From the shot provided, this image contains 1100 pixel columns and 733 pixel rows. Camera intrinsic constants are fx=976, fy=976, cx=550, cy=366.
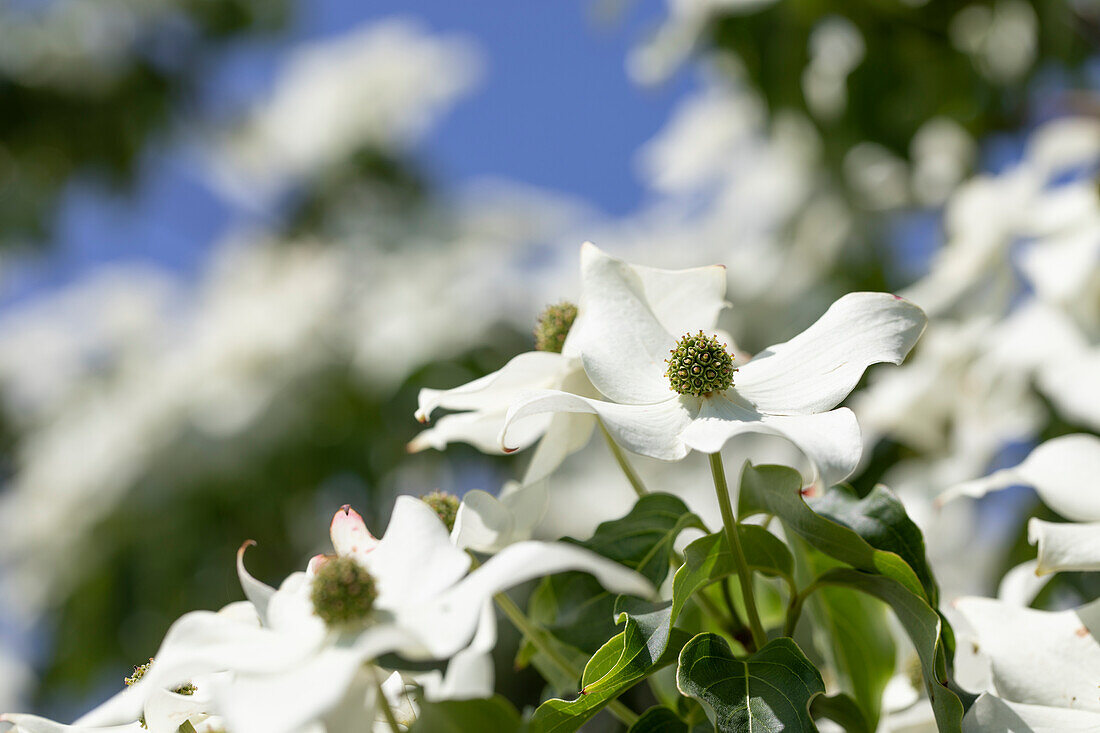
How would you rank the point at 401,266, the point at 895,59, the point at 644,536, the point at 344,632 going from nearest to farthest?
the point at 344,632, the point at 644,536, the point at 895,59, the point at 401,266

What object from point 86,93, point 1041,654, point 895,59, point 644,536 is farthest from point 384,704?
point 86,93

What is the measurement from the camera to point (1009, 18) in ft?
3.95

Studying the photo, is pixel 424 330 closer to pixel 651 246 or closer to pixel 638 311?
pixel 651 246

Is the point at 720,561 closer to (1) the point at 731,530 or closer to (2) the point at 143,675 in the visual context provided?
(1) the point at 731,530

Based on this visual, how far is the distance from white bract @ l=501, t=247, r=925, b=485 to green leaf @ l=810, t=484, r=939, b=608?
0.06 m

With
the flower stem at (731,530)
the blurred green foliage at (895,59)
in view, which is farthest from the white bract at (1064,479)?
the blurred green foliage at (895,59)

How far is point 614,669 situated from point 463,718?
0.15 ft

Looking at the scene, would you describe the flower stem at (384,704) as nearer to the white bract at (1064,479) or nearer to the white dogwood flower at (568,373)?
the white dogwood flower at (568,373)

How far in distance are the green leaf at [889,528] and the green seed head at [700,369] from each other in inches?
2.5

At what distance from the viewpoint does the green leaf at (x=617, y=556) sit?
344mm

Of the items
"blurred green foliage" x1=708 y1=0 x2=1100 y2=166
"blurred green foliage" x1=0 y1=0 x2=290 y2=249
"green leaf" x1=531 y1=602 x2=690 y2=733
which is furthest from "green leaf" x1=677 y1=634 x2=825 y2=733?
"blurred green foliage" x1=0 y1=0 x2=290 y2=249

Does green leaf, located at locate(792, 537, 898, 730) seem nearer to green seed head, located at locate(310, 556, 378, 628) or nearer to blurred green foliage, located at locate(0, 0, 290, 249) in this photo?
green seed head, located at locate(310, 556, 378, 628)

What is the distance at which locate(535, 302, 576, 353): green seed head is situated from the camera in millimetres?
416

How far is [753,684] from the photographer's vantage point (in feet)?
0.97
